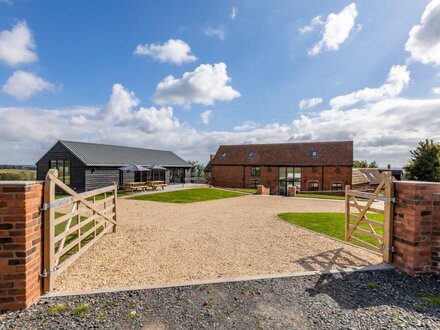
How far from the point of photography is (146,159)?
29.1 meters

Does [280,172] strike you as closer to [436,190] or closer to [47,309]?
[436,190]

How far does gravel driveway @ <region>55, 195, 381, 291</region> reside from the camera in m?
4.59

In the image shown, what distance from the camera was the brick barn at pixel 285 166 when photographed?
28516mm

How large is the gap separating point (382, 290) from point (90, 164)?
870 inches

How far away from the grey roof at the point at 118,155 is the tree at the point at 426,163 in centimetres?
2849

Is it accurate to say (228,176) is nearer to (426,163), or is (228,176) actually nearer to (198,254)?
(426,163)

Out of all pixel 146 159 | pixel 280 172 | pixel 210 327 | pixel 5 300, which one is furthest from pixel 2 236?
pixel 280 172

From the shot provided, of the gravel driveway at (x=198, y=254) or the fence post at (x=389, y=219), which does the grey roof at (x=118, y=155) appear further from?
the fence post at (x=389, y=219)

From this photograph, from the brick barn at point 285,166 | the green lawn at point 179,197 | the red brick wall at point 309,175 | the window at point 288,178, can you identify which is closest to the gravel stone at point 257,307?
the green lawn at point 179,197

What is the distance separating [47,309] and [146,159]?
26.8 meters

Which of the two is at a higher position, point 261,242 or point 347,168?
point 347,168

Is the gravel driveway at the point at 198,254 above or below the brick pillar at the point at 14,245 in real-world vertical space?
below

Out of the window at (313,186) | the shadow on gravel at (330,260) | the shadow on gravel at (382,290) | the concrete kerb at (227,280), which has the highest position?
the concrete kerb at (227,280)

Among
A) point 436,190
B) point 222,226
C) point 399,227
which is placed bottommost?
point 222,226
